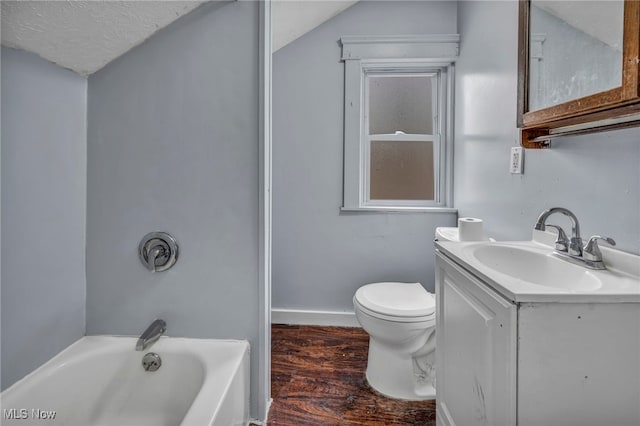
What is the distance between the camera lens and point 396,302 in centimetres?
166

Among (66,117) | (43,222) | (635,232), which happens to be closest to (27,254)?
(43,222)

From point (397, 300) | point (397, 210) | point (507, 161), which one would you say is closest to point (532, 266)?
point (507, 161)

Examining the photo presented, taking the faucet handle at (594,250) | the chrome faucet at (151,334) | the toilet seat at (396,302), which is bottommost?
the chrome faucet at (151,334)

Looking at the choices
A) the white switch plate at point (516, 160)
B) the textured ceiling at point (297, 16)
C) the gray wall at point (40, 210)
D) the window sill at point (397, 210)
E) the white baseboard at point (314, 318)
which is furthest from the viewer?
the white baseboard at point (314, 318)

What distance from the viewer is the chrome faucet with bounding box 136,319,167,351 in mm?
1247

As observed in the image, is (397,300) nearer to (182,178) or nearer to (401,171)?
(401,171)

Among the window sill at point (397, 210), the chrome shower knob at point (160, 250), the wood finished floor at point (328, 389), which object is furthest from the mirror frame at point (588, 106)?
the chrome shower knob at point (160, 250)

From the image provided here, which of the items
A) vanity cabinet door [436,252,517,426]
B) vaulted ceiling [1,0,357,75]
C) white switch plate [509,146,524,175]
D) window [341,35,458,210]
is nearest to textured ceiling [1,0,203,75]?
vaulted ceiling [1,0,357,75]

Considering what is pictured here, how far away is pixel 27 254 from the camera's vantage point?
1.09m

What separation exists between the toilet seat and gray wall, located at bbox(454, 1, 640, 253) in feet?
1.65

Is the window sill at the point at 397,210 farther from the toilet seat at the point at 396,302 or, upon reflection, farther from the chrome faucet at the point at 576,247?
the chrome faucet at the point at 576,247

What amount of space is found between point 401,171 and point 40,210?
2004mm

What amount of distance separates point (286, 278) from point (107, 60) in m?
1.62

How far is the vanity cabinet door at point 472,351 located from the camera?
69 cm
